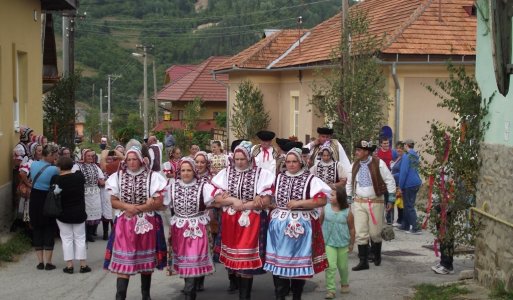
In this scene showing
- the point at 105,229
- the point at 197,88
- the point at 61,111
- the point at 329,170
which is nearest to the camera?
the point at 329,170

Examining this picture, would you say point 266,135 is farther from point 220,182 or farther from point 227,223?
point 227,223

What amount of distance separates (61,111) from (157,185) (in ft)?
35.9

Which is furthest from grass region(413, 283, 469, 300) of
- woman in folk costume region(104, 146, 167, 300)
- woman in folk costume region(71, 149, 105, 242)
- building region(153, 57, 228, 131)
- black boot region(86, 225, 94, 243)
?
building region(153, 57, 228, 131)

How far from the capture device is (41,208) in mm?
11797

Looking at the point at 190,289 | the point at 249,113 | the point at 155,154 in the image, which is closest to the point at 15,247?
the point at 190,289

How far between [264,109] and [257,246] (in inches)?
927

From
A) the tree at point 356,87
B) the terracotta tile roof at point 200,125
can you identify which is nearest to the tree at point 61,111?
the tree at point 356,87

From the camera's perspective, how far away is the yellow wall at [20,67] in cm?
1495

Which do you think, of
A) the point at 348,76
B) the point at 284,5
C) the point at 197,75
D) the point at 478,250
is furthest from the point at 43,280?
the point at 284,5

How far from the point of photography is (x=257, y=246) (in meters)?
9.30

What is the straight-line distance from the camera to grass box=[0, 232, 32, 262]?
12443mm

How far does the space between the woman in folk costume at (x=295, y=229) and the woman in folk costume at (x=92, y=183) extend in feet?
17.7

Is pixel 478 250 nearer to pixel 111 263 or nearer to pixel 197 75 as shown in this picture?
pixel 111 263

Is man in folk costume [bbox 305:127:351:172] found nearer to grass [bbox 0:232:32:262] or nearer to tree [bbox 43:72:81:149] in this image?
grass [bbox 0:232:32:262]
